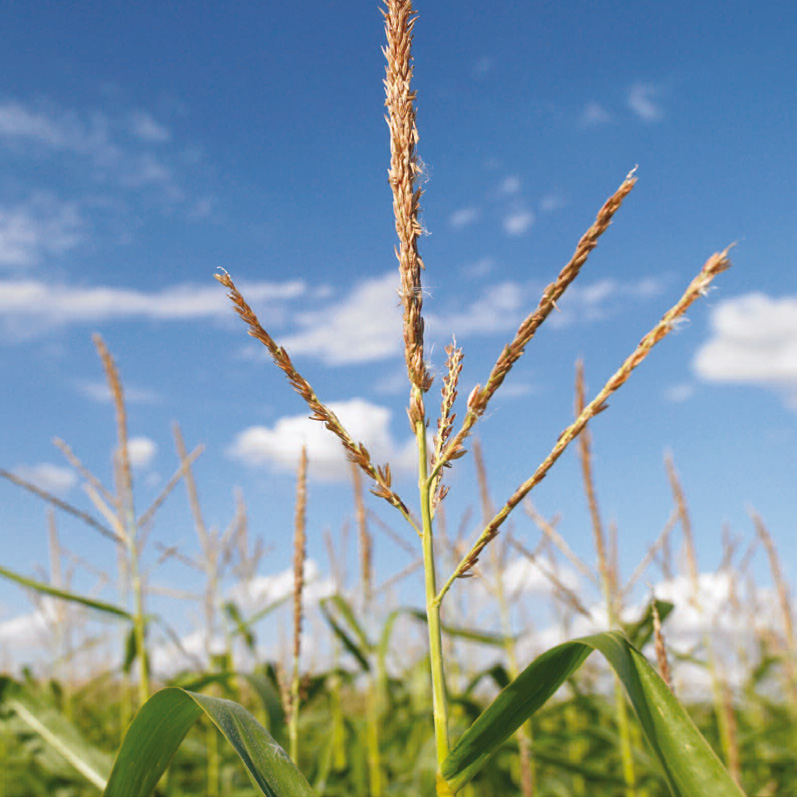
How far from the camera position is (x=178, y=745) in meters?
1.14

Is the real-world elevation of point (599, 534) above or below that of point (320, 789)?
above

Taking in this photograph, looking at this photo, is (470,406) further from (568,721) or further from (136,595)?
(568,721)

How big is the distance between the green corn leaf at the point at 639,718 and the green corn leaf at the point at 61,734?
1.62 meters

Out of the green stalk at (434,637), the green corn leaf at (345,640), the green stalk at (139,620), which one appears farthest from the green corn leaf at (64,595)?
the green stalk at (434,637)

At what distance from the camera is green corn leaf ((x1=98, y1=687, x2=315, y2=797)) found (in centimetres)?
102

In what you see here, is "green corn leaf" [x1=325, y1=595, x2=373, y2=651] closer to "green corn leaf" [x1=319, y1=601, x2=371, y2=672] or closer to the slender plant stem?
"green corn leaf" [x1=319, y1=601, x2=371, y2=672]

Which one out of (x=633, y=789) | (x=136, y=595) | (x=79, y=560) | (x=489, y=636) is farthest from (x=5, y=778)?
(x=633, y=789)

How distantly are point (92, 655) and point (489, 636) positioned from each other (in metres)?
6.88

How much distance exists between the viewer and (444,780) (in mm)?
969

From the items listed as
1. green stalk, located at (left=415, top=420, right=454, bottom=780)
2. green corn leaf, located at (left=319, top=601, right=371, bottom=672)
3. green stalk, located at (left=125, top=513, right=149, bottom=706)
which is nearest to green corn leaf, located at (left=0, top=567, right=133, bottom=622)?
green stalk, located at (left=125, top=513, right=149, bottom=706)

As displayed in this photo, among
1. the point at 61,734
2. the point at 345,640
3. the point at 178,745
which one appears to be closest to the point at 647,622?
the point at 345,640

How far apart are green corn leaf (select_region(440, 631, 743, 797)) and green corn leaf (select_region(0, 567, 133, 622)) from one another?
1777mm

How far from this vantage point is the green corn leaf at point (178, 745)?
40.3 inches

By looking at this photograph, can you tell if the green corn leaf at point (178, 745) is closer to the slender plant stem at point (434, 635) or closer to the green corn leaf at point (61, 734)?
the slender plant stem at point (434, 635)
